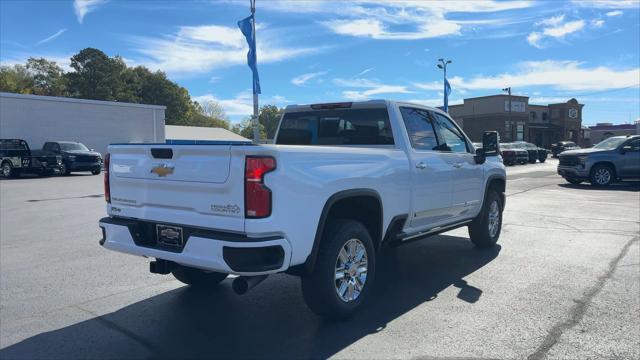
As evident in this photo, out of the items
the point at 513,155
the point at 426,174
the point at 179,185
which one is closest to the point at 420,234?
the point at 426,174

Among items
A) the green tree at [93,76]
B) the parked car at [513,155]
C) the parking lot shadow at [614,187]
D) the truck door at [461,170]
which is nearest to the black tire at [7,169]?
the truck door at [461,170]

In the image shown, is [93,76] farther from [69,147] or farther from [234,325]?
[234,325]

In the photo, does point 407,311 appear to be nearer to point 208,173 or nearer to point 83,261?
point 208,173

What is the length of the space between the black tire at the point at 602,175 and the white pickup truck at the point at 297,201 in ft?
42.4

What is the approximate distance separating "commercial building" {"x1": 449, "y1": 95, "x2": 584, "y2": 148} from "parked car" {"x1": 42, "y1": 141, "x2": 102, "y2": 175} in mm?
50805

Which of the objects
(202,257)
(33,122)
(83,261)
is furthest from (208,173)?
(33,122)

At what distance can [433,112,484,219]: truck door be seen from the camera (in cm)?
592

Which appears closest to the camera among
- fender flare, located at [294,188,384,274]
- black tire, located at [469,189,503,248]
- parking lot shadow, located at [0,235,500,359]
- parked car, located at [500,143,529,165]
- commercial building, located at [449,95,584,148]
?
parking lot shadow, located at [0,235,500,359]

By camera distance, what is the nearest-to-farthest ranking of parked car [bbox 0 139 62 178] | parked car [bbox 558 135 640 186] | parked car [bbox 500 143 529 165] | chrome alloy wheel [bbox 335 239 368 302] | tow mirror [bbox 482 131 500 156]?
chrome alloy wheel [bbox 335 239 368 302] → tow mirror [bbox 482 131 500 156] → parked car [bbox 558 135 640 186] → parked car [bbox 0 139 62 178] → parked car [bbox 500 143 529 165]

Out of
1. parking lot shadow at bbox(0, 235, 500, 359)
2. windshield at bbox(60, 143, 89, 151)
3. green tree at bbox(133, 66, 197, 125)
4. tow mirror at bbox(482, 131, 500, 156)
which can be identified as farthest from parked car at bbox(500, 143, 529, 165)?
green tree at bbox(133, 66, 197, 125)

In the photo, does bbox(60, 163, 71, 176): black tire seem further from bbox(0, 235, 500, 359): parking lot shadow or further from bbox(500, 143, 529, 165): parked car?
bbox(500, 143, 529, 165): parked car

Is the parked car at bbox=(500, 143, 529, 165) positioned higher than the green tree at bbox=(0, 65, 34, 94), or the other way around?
the green tree at bbox=(0, 65, 34, 94)

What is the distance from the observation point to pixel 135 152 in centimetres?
419

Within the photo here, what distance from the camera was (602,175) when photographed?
16.3m
